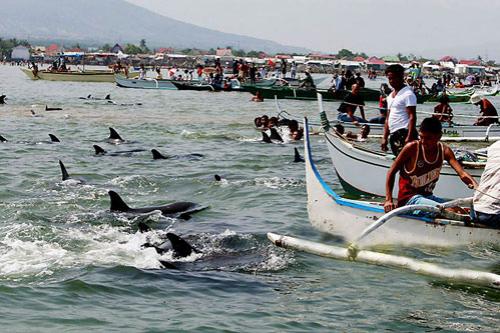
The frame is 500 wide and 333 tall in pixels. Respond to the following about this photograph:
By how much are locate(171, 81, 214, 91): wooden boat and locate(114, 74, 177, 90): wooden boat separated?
610mm

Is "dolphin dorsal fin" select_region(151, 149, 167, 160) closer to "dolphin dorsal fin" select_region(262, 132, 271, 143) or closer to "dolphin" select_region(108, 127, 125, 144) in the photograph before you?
"dolphin" select_region(108, 127, 125, 144)

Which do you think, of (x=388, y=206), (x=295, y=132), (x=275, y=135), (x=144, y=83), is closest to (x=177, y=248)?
(x=388, y=206)

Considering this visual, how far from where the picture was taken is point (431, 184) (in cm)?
1120

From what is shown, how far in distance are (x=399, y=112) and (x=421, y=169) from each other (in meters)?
3.89

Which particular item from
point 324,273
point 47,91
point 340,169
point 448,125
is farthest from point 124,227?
point 47,91

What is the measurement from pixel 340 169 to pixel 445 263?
5537 millimetres

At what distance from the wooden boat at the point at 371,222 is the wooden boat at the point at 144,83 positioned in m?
47.5

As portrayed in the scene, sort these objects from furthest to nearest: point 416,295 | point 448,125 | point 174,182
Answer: point 448,125 → point 174,182 → point 416,295

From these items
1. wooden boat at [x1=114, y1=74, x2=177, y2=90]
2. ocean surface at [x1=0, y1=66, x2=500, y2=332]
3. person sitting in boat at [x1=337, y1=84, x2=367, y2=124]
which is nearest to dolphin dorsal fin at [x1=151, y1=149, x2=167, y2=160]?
ocean surface at [x1=0, y1=66, x2=500, y2=332]

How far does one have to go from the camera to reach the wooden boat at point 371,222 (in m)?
11.2

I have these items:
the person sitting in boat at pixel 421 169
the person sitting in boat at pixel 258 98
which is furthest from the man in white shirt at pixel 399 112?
the person sitting in boat at pixel 258 98

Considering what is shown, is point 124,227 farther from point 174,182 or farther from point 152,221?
point 174,182

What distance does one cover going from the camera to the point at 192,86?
5838 centimetres

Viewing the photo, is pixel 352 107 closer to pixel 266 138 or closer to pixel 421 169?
pixel 266 138
